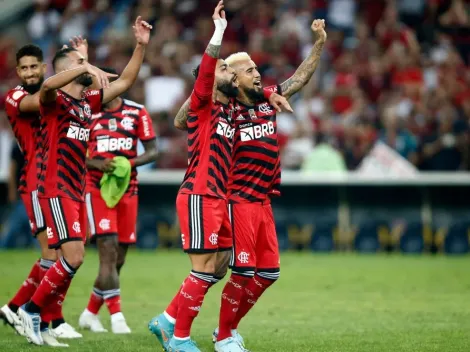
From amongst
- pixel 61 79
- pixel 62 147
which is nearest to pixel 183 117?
pixel 61 79

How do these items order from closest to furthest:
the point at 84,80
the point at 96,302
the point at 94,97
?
1. the point at 84,80
2. the point at 94,97
3. the point at 96,302

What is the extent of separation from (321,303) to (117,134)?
3.74m

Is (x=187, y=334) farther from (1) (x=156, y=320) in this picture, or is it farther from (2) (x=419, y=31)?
(2) (x=419, y=31)

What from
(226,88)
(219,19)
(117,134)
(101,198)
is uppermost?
(219,19)

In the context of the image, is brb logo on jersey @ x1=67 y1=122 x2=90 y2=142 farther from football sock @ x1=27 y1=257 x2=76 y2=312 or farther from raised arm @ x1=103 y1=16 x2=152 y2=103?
football sock @ x1=27 y1=257 x2=76 y2=312

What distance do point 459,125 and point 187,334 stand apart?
14.5 meters

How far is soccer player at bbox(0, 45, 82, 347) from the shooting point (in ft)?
34.5

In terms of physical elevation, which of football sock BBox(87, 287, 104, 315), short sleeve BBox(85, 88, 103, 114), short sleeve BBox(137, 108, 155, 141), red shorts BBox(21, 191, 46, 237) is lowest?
football sock BBox(87, 287, 104, 315)

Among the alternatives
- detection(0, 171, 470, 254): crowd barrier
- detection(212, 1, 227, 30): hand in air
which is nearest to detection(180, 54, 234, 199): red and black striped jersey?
detection(212, 1, 227, 30): hand in air

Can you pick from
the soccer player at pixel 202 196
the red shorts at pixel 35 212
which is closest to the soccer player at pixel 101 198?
the red shorts at pixel 35 212

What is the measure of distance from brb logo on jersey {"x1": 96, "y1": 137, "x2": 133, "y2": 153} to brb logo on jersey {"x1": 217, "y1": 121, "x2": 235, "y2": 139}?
2845mm

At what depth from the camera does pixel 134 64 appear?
991cm

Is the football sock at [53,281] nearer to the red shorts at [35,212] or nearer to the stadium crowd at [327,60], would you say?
the red shorts at [35,212]

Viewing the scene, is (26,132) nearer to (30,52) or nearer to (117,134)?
(30,52)
